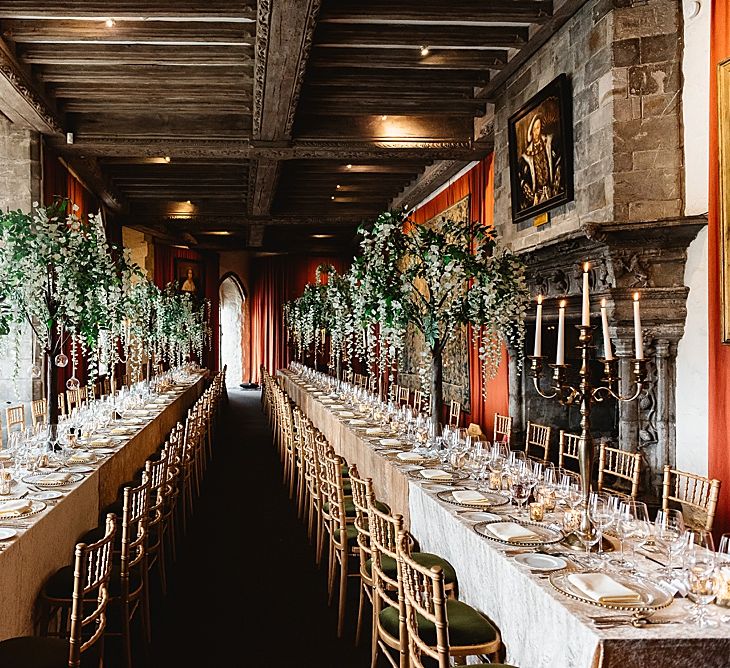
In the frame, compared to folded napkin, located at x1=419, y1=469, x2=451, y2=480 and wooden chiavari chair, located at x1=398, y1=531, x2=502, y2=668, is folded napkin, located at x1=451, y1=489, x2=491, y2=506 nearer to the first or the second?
folded napkin, located at x1=419, y1=469, x2=451, y2=480

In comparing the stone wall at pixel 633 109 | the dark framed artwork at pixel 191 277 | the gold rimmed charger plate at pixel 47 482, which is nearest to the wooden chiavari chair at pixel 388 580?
the gold rimmed charger plate at pixel 47 482

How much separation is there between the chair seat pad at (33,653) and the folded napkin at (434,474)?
213 centimetres

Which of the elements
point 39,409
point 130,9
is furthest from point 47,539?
point 39,409

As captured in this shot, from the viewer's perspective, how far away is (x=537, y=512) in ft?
9.98

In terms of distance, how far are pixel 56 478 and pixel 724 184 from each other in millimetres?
4509

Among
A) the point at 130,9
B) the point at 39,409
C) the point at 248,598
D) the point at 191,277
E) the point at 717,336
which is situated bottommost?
the point at 248,598

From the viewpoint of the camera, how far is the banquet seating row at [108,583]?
250cm

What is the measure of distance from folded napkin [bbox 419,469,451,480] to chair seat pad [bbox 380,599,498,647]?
1112 millimetres

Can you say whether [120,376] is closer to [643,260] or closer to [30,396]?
[30,396]

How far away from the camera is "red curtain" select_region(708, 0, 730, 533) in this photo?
441 centimetres

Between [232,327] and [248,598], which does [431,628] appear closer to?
[248,598]

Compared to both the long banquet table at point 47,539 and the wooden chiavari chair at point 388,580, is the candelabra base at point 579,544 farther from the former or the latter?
the long banquet table at point 47,539

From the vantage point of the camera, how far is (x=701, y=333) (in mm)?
4754

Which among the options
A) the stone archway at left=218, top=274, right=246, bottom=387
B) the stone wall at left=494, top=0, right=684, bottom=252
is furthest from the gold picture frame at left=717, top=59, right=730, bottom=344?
the stone archway at left=218, top=274, right=246, bottom=387
